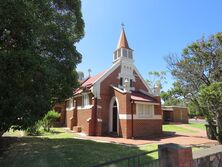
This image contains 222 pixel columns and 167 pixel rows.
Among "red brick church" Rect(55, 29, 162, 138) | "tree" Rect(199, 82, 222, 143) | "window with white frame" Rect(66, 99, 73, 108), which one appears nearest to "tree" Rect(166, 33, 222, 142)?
"tree" Rect(199, 82, 222, 143)

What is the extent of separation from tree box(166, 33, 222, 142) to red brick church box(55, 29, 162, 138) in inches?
216

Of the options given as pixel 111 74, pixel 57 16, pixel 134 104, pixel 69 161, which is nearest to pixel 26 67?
pixel 69 161

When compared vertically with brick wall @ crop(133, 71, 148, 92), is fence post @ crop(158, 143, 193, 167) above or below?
below

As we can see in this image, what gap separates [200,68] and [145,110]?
25.3ft

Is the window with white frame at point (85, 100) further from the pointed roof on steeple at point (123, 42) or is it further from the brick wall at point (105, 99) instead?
the pointed roof on steeple at point (123, 42)

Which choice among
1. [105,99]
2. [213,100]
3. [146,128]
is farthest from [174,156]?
[105,99]

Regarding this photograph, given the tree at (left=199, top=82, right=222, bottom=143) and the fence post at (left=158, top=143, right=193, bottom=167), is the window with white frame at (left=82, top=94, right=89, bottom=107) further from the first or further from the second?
the fence post at (left=158, top=143, right=193, bottom=167)

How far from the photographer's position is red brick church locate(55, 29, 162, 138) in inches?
789

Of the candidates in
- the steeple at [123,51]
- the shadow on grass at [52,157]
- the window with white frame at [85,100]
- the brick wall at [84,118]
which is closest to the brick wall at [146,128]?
the brick wall at [84,118]

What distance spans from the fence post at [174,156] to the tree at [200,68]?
10731 mm

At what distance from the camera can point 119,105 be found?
20938mm

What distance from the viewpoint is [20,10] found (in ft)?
27.5

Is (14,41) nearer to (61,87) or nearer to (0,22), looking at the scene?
(0,22)

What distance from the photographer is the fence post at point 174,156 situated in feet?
16.4
